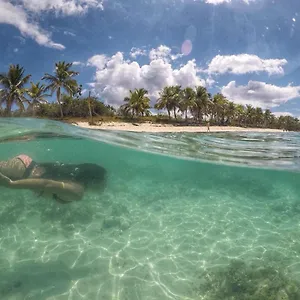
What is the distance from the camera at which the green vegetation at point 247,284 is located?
248 inches

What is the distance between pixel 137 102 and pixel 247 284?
5961cm

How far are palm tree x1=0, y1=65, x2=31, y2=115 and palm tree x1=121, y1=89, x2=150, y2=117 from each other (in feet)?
86.1

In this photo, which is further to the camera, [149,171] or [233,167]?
[149,171]

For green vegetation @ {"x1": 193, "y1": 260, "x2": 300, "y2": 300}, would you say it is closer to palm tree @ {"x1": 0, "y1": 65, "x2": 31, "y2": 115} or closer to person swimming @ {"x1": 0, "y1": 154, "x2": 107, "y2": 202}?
person swimming @ {"x1": 0, "y1": 154, "x2": 107, "y2": 202}

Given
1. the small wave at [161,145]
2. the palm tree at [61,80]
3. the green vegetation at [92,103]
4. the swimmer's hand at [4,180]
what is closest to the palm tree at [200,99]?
the green vegetation at [92,103]

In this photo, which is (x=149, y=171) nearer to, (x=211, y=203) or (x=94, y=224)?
(x=211, y=203)

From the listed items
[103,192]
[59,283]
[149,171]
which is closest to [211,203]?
[103,192]

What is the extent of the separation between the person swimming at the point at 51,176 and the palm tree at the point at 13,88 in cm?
3318

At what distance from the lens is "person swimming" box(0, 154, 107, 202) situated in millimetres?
10891

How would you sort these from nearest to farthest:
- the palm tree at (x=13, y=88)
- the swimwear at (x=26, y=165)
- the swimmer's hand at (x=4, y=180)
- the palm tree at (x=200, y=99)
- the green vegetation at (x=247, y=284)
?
the green vegetation at (x=247, y=284)
the swimmer's hand at (x=4, y=180)
the swimwear at (x=26, y=165)
the palm tree at (x=13, y=88)
the palm tree at (x=200, y=99)

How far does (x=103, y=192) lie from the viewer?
42.5ft

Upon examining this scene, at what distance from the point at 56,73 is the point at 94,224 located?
49538 mm

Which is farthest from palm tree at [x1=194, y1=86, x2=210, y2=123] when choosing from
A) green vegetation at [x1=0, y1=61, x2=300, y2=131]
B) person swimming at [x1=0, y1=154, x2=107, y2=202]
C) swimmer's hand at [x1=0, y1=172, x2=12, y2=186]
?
swimmer's hand at [x1=0, y1=172, x2=12, y2=186]

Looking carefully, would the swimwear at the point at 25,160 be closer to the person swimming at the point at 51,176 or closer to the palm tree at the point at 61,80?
the person swimming at the point at 51,176
